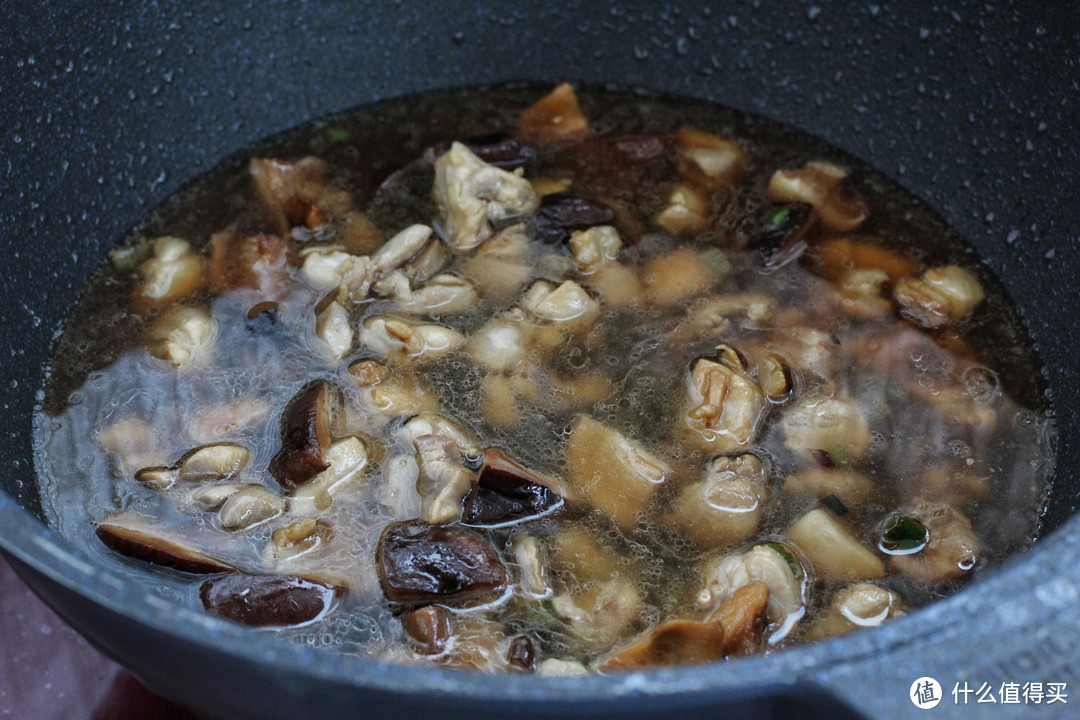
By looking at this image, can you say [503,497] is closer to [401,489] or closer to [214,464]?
[401,489]

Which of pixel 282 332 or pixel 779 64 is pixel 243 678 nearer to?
pixel 282 332

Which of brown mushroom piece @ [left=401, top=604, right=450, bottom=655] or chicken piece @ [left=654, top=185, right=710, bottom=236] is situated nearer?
brown mushroom piece @ [left=401, top=604, right=450, bottom=655]

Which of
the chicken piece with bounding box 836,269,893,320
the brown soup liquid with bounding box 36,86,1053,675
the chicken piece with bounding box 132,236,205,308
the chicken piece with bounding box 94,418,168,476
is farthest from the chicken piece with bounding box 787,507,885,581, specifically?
the chicken piece with bounding box 132,236,205,308

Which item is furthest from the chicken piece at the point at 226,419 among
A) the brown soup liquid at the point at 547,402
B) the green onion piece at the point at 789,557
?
the green onion piece at the point at 789,557

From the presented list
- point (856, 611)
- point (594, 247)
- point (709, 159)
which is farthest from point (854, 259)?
point (856, 611)

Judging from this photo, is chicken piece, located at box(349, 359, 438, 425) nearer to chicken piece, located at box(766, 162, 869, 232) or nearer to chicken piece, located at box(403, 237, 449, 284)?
chicken piece, located at box(403, 237, 449, 284)

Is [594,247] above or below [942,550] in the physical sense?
above

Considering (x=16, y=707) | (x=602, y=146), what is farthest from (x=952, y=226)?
(x=16, y=707)

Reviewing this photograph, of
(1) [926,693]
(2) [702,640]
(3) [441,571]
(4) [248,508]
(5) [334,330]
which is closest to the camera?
(1) [926,693]
